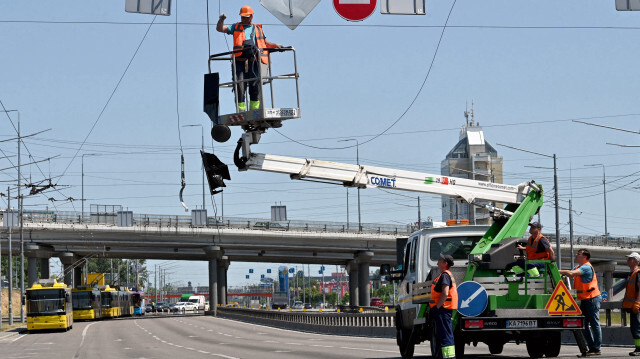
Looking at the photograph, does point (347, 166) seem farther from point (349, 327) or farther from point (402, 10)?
point (349, 327)

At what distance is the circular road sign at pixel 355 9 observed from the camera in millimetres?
19531

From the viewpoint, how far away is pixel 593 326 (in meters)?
16.5

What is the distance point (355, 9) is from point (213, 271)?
78448 millimetres

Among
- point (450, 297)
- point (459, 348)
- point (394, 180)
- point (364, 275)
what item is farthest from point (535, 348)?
point (364, 275)

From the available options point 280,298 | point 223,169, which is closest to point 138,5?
point 223,169

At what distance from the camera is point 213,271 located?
316 ft

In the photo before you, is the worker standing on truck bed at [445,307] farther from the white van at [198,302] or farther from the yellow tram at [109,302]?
the white van at [198,302]

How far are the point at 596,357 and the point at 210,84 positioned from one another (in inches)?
325

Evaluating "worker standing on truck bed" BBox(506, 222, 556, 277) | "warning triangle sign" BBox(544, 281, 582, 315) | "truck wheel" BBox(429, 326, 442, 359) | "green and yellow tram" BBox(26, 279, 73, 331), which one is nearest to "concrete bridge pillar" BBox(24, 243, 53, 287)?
"green and yellow tram" BBox(26, 279, 73, 331)

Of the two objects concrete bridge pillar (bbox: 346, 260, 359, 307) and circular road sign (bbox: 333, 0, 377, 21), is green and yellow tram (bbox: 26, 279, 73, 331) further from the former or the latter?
concrete bridge pillar (bbox: 346, 260, 359, 307)

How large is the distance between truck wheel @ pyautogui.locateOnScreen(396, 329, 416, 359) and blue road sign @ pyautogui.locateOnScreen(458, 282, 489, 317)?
237 centimetres

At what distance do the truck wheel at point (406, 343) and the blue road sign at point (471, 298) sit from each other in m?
2.37

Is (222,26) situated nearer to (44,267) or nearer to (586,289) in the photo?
(586,289)

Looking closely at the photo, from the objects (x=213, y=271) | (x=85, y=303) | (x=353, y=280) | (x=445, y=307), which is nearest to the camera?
(x=445, y=307)
